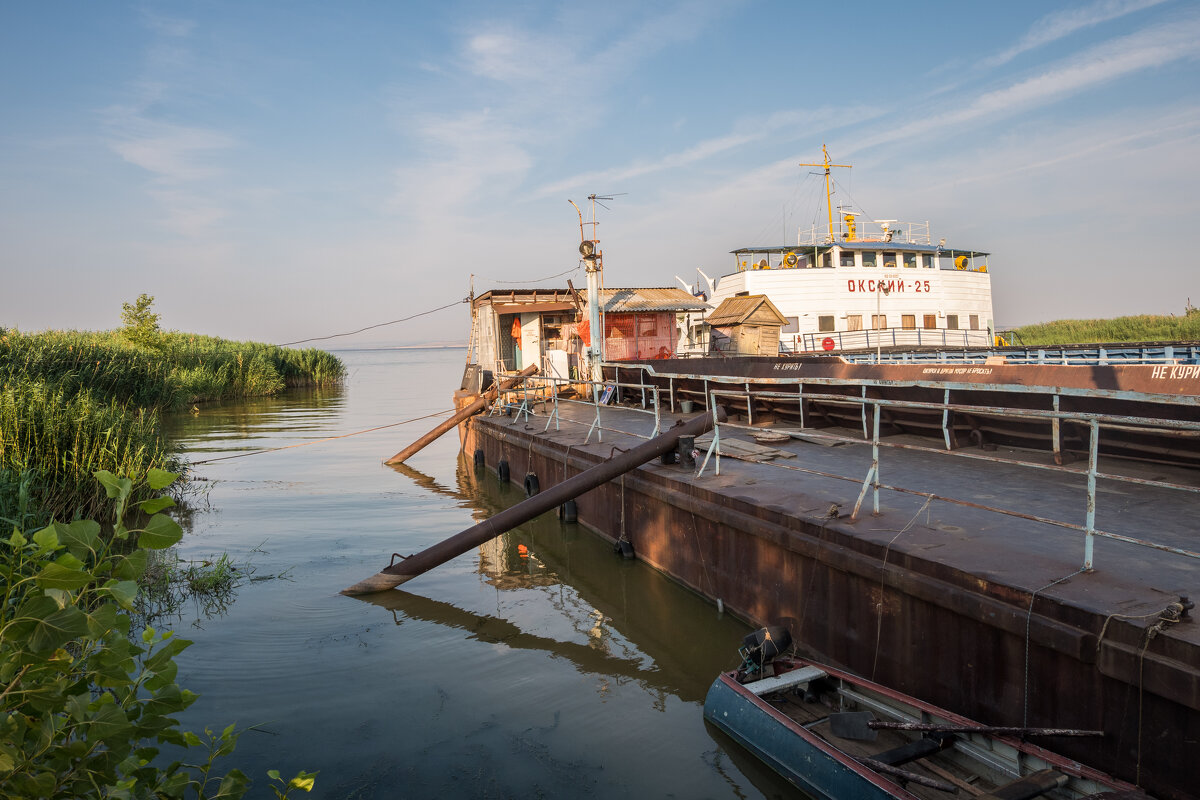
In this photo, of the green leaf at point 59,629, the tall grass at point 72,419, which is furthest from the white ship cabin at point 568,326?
the green leaf at point 59,629

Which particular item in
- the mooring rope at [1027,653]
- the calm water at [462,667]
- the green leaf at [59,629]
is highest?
the green leaf at [59,629]

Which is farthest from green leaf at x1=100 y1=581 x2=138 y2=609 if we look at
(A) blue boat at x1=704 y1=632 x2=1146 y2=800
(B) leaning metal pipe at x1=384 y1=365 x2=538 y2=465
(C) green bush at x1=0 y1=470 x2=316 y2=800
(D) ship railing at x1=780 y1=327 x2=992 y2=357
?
(D) ship railing at x1=780 y1=327 x2=992 y2=357

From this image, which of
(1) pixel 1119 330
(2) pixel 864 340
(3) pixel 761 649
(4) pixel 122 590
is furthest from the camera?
(1) pixel 1119 330

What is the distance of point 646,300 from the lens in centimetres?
2558

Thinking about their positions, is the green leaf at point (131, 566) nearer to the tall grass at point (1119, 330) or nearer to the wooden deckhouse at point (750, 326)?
the wooden deckhouse at point (750, 326)

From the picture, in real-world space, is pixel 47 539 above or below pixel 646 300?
below

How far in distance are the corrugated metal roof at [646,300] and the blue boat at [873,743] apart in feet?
61.7

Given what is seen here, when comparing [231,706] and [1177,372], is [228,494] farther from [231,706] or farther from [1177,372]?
[1177,372]

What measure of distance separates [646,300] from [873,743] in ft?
69.5

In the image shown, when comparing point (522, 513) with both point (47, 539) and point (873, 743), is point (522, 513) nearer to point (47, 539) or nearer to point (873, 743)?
point (873, 743)

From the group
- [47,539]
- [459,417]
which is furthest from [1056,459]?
[459,417]

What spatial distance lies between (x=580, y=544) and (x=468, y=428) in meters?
11.0

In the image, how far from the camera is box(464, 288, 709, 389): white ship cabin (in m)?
24.8

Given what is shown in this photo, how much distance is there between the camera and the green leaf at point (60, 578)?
2.57 meters
